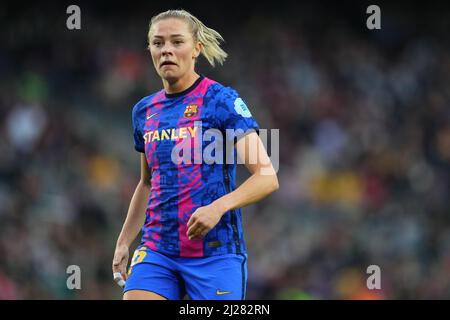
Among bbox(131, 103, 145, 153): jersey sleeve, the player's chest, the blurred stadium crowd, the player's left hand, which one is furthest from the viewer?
the blurred stadium crowd

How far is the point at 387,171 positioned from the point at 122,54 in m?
4.47

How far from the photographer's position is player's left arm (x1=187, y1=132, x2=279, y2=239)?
4.46 meters

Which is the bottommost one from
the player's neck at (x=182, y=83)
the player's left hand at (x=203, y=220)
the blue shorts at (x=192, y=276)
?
the blue shorts at (x=192, y=276)

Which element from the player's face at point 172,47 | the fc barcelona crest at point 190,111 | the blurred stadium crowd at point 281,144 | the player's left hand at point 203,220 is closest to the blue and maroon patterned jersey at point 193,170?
the fc barcelona crest at point 190,111

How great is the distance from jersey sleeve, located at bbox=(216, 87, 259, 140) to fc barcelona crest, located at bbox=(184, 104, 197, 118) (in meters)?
0.14

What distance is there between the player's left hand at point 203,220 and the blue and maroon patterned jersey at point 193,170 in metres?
0.40

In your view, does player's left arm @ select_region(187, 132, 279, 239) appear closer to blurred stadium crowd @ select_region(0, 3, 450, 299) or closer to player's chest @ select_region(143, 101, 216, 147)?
player's chest @ select_region(143, 101, 216, 147)

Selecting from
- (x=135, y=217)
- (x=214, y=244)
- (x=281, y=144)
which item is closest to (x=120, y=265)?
(x=135, y=217)

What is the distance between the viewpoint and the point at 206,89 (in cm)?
505

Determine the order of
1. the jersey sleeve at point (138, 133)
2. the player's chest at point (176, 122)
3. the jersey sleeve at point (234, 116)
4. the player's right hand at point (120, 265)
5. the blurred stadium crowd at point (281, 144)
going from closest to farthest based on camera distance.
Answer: the jersey sleeve at point (234, 116) → the player's chest at point (176, 122) → the player's right hand at point (120, 265) → the jersey sleeve at point (138, 133) → the blurred stadium crowd at point (281, 144)

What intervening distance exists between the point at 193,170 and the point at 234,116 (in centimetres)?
37

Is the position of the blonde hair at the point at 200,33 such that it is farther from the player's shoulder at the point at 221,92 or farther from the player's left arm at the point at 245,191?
the player's left arm at the point at 245,191

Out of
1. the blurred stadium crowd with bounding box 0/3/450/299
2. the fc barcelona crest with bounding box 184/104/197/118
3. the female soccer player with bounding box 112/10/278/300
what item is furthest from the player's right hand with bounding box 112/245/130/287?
the blurred stadium crowd with bounding box 0/3/450/299

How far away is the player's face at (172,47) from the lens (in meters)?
4.96
